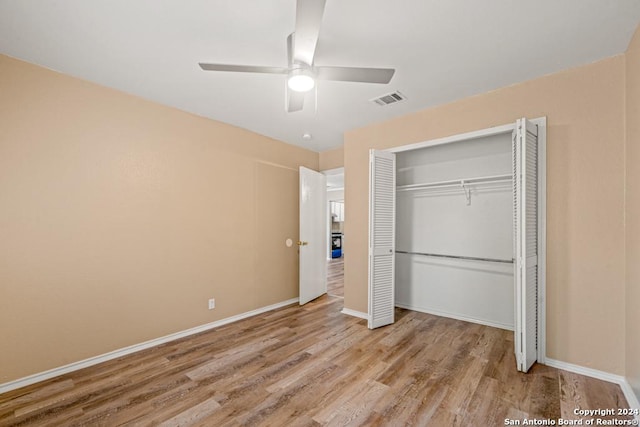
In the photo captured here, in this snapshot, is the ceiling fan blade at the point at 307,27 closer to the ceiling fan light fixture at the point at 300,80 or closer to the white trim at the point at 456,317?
the ceiling fan light fixture at the point at 300,80

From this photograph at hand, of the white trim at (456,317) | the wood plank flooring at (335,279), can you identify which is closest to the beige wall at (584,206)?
the white trim at (456,317)

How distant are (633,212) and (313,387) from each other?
280 centimetres

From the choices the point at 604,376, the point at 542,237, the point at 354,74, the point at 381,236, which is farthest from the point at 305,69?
the point at 604,376

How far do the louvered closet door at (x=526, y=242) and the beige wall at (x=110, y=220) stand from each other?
10.4 ft

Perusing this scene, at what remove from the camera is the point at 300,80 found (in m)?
2.04

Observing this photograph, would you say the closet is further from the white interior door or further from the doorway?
the doorway

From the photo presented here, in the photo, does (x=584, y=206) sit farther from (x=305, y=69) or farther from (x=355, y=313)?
(x=355, y=313)

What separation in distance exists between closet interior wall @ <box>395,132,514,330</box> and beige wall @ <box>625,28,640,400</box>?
1.15m

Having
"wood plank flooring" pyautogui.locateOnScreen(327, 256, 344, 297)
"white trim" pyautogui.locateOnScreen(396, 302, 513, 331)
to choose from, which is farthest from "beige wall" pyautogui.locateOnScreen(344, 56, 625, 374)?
"wood plank flooring" pyautogui.locateOnScreen(327, 256, 344, 297)

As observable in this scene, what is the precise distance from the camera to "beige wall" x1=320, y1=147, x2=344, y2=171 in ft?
16.5

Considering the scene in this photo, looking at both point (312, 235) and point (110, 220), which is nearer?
point (110, 220)

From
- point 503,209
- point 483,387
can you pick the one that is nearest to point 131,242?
Result: point 483,387

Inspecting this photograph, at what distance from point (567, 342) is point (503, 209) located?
5.07 feet

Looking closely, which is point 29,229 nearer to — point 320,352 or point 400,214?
point 320,352
